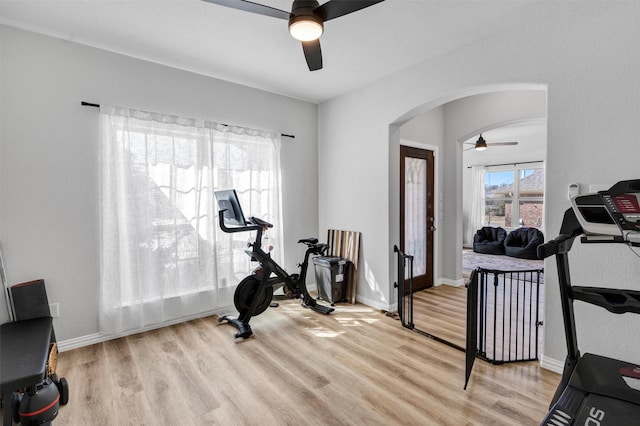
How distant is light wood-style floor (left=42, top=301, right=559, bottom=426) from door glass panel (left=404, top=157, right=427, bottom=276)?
1.68m

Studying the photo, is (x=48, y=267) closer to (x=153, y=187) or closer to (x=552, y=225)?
(x=153, y=187)

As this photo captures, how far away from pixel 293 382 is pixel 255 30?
294 centimetres

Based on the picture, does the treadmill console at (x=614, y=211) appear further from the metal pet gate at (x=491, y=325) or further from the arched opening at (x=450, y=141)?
the arched opening at (x=450, y=141)

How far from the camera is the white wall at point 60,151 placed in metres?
2.65

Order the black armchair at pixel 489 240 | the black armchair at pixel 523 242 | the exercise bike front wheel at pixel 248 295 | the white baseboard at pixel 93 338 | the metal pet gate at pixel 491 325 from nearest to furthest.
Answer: the metal pet gate at pixel 491 325
the white baseboard at pixel 93 338
the exercise bike front wheel at pixel 248 295
the black armchair at pixel 523 242
the black armchair at pixel 489 240

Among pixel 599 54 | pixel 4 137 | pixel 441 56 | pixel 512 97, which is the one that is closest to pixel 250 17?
pixel 441 56

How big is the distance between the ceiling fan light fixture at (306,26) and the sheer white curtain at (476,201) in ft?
27.0

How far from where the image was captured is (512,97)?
4105 millimetres

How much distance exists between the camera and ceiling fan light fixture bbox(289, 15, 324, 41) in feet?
6.48

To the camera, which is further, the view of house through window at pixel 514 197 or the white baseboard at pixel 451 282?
the view of house through window at pixel 514 197

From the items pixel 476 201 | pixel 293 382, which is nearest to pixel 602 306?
pixel 293 382

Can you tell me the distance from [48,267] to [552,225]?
432 cm

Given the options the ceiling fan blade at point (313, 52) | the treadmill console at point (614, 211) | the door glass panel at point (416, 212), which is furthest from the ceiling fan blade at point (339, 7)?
the door glass panel at point (416, 212)

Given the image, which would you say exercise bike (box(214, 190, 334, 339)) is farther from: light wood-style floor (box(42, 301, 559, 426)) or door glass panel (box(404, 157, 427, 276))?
door glass panel (box(404, 157, 427, 276))
